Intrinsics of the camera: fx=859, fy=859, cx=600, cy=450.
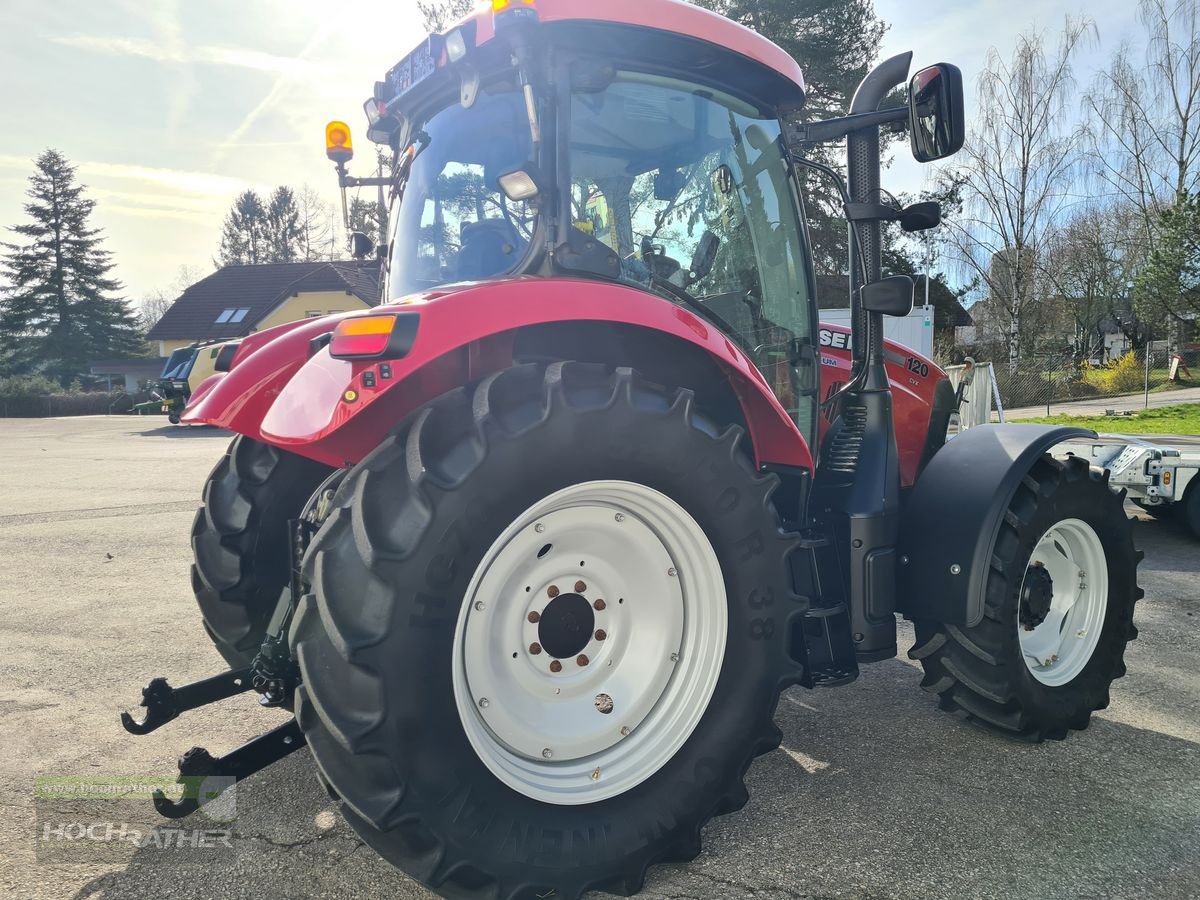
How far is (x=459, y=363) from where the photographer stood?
2301mm

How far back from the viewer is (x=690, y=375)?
2.60 m

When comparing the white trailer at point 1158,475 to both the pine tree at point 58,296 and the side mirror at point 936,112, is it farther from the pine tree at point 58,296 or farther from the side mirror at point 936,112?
the pine tree at point 58,296

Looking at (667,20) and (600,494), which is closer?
(600,494)

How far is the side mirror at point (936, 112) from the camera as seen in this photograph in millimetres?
2721

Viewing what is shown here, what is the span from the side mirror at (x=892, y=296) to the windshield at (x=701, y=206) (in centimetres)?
25

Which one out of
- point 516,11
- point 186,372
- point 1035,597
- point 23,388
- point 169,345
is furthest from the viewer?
point 169,345

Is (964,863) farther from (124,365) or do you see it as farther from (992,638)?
(124,365)

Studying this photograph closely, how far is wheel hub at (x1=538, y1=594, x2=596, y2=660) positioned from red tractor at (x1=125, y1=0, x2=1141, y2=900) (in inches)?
0.4

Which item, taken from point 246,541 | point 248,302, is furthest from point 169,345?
point 246,541

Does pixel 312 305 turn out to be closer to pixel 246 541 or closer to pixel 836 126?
pixel 246 541

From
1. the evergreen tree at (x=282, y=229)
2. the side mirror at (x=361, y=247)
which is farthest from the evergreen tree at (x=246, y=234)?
the side mirror at (x=361, y=247)

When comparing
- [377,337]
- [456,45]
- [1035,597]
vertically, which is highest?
[456,45]

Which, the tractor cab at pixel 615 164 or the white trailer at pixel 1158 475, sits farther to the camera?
the white trailer at pixel 1158 475

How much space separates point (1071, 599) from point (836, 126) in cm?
205
